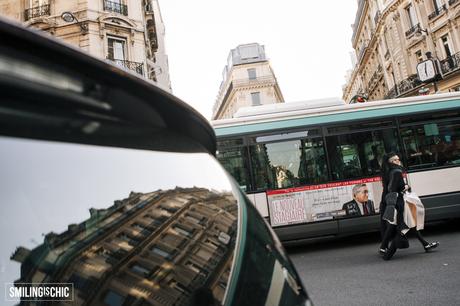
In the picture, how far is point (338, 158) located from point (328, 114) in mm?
972

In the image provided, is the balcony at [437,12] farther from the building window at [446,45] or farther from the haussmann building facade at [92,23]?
the haussmann building facade at [92,23]

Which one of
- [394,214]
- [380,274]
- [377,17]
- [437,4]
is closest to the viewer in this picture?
[380,274]

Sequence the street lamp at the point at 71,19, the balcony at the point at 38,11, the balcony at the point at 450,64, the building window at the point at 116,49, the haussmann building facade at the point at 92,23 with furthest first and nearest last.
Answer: the balcony at the point at 450,64 < the building window at the point at 116,49 < the balcony at the point at 38,11 < the haussmann building facade at the point at 92,23 < the street lamp at the point at 71,19

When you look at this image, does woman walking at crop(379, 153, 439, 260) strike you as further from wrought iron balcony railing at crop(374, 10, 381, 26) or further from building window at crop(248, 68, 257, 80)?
building window at crop(248, 68, 257, 80)

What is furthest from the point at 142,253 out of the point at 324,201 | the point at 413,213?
the point at 324,201

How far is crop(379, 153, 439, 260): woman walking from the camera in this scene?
18.7ft

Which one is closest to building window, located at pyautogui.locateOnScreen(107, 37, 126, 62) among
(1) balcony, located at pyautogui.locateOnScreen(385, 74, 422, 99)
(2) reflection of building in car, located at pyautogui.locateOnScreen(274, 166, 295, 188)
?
(2) reflection of building in car, located at pyautogui.locateOnScreen(274, 166, 295, 188)

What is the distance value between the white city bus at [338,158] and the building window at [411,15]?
30.0 m

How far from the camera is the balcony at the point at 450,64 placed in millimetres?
27578

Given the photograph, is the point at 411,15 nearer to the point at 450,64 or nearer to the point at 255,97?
the point at 450,64

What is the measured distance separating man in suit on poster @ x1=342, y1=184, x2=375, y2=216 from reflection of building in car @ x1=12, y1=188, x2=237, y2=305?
6.51 m

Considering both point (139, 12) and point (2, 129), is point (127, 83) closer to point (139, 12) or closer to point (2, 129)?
point (2, 129)

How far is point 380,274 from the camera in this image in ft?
16.0

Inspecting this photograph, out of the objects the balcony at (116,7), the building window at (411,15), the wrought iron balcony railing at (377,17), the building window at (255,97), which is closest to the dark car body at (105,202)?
the balcony at (116,7)
